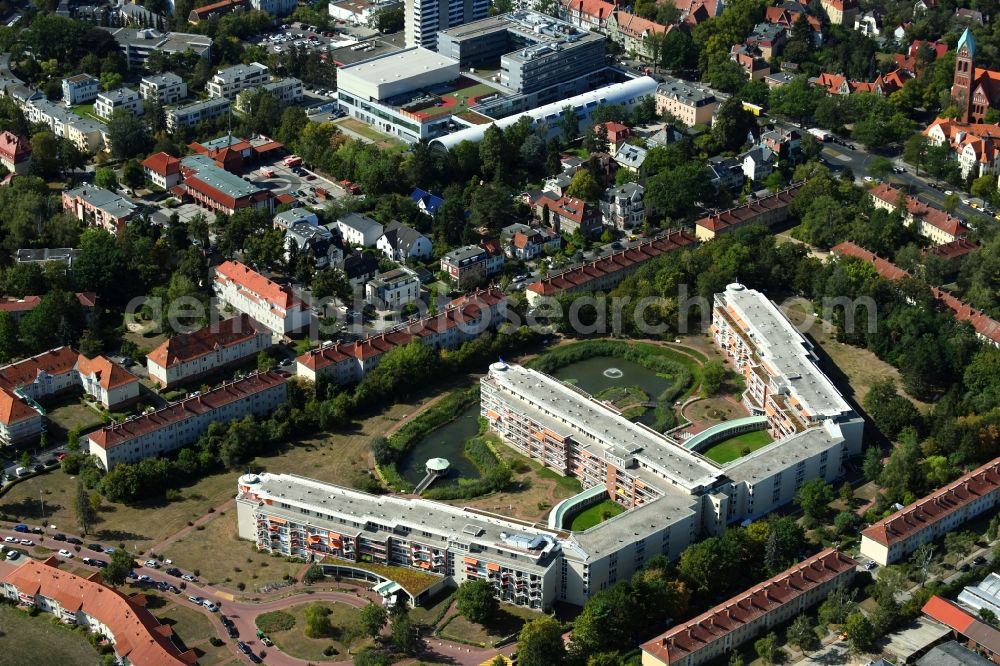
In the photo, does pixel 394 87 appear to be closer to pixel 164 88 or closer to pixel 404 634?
pixel 164 88

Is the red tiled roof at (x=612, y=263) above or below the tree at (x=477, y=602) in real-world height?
above

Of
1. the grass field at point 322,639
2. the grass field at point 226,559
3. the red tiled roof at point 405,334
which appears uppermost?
the red tiled roof at point 405,334

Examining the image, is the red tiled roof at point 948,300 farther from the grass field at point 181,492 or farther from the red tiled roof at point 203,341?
the red tiled roof at point 203,341

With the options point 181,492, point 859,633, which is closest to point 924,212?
point 859,633

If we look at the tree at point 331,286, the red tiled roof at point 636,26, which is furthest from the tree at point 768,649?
the red tiled roof at point 636,26

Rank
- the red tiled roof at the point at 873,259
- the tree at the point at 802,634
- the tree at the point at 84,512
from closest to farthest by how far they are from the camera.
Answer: the tree at the point at 802,634
the tree at the point at 84,512
the red tiled roof at the point at 873,259

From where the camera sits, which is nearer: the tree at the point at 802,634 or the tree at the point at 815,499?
the tree at the point at 802,634

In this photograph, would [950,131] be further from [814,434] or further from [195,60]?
[195,60]
